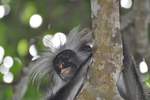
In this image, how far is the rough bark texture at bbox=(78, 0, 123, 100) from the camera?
9.02 feet

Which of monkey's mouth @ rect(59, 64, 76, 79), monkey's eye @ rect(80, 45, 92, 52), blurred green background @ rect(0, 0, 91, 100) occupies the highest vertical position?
blurred green background @ rect(0, 0, 91, 100)

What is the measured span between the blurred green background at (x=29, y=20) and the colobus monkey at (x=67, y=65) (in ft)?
3.31

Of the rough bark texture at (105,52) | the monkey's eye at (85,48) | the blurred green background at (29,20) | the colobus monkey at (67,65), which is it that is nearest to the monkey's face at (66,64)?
the colobus monkey at (67,65)

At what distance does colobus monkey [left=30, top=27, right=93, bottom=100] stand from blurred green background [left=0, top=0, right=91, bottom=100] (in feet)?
3.31

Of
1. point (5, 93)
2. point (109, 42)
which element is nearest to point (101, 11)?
point (109, 42)

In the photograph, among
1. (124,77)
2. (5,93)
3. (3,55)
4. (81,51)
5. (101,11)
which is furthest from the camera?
(3,55)

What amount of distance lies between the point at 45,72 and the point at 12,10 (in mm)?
1325

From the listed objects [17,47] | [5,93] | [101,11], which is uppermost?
[101,11]

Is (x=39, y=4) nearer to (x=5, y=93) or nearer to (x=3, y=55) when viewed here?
(x=3, y=55)

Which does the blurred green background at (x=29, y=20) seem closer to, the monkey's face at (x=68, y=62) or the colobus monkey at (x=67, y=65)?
the colobus monkey at (x=67, y=65)

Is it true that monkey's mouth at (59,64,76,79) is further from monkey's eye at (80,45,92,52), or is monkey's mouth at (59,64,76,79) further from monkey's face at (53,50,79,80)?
monkey's eye at (80,45,92,52)

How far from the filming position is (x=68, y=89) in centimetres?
360

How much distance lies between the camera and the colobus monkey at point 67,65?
3.49 meters

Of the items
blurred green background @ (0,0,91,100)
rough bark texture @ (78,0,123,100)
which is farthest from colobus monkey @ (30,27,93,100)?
blurred green background @ (0,0,91,100)
